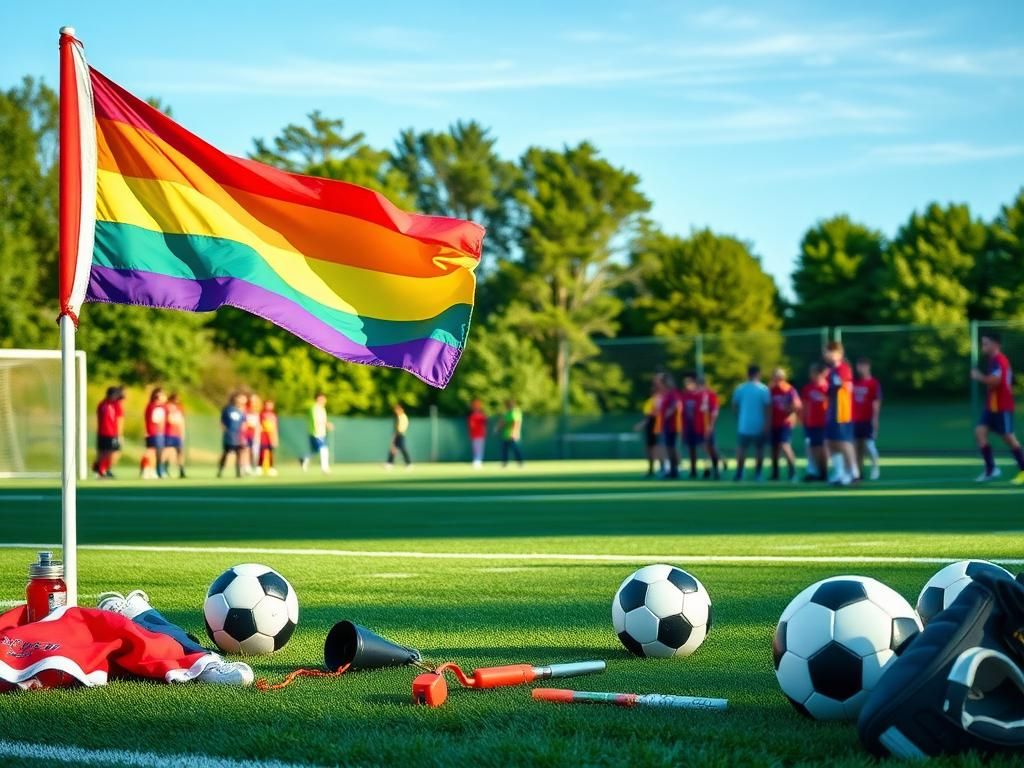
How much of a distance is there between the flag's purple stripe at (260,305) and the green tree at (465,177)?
65602mm

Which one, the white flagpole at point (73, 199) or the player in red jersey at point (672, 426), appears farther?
the player in red jersey at point (672, 426)

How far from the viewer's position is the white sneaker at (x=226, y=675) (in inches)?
194

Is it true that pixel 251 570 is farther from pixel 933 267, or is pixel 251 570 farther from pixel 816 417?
pixel 933 267

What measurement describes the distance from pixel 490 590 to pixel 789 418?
679 inches

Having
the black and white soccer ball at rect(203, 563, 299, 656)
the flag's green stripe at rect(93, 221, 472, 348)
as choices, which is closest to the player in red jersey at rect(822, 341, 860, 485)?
the flag's green stripe at rect(93, 221, 472, 348)

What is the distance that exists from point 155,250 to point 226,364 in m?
53.0

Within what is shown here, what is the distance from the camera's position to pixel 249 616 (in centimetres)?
572

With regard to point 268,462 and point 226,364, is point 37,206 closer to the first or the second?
point 226,364

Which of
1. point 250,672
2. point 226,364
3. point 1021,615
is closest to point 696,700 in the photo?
point 1021,615

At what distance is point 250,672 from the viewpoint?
4.97 metres

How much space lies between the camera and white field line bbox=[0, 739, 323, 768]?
3709 millimetres

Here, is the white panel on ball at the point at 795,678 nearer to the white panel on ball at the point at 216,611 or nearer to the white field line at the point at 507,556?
the white panel on ball at the point at 216,611

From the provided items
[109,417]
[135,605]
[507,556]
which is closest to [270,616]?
[135,605]

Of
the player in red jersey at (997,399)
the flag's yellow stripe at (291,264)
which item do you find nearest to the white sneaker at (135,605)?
the flag's yellow stripe at (291,264)
